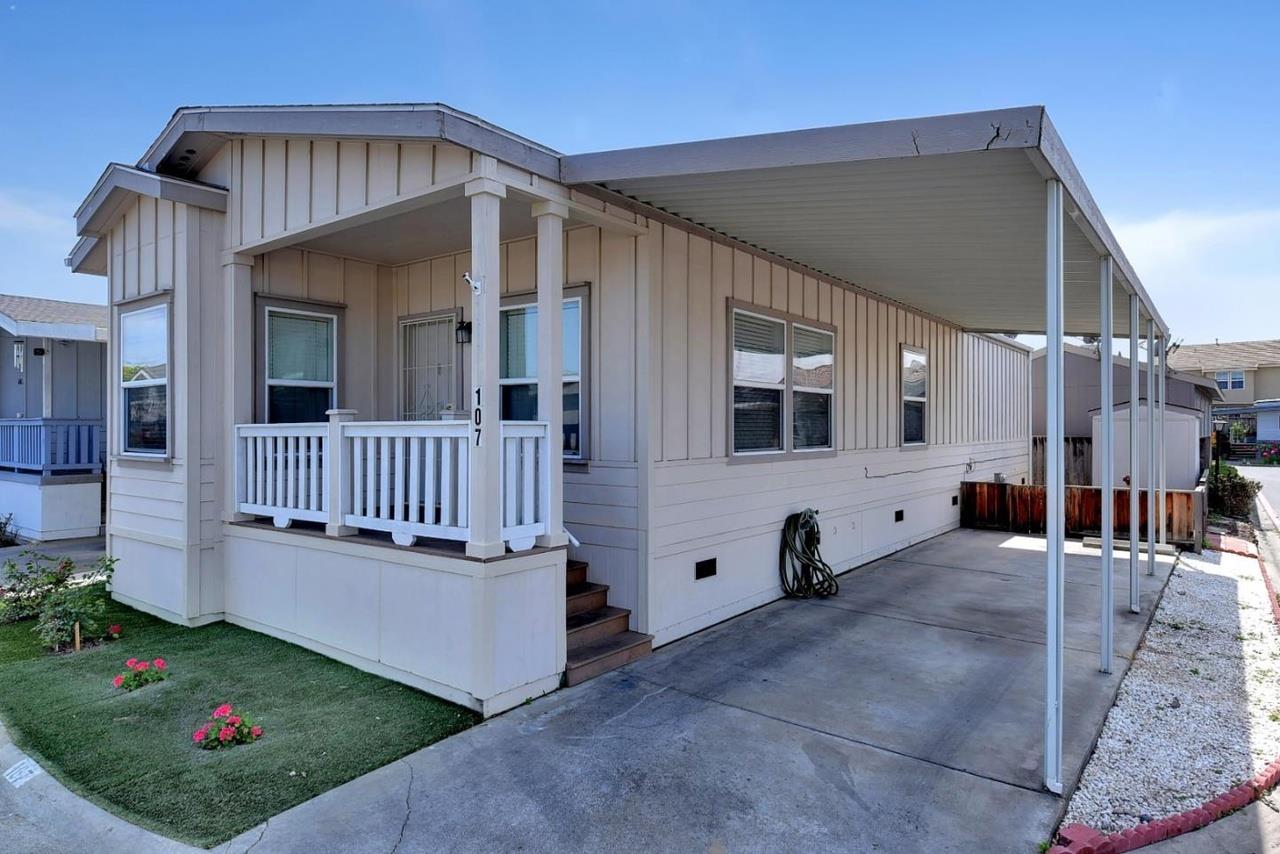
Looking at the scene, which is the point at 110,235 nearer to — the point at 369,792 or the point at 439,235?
the point at 439,235

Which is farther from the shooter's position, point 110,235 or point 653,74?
point 653,74

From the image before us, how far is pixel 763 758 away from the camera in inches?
131

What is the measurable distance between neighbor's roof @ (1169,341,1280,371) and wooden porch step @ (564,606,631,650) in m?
39.9

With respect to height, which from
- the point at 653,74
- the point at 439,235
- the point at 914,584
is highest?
the point at 653,74

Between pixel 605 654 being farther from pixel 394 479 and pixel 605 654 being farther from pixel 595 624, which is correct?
pixel 394 479

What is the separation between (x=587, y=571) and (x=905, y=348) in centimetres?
574

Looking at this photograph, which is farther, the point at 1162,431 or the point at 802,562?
the point at 1162,431

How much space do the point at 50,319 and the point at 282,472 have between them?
8.18m

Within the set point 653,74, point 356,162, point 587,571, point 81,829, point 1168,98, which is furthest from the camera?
point 653,74

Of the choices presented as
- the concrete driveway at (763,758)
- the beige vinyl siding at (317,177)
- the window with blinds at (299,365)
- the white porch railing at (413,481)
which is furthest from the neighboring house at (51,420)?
the concrete driveway at (763,758)

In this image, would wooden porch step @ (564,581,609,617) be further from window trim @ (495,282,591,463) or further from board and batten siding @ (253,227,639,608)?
window trim @ (495,282,591,463)

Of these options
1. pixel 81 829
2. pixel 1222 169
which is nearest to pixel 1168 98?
A: pixel 1222 169

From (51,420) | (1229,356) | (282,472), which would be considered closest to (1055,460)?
(282,472)

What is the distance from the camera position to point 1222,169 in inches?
407
